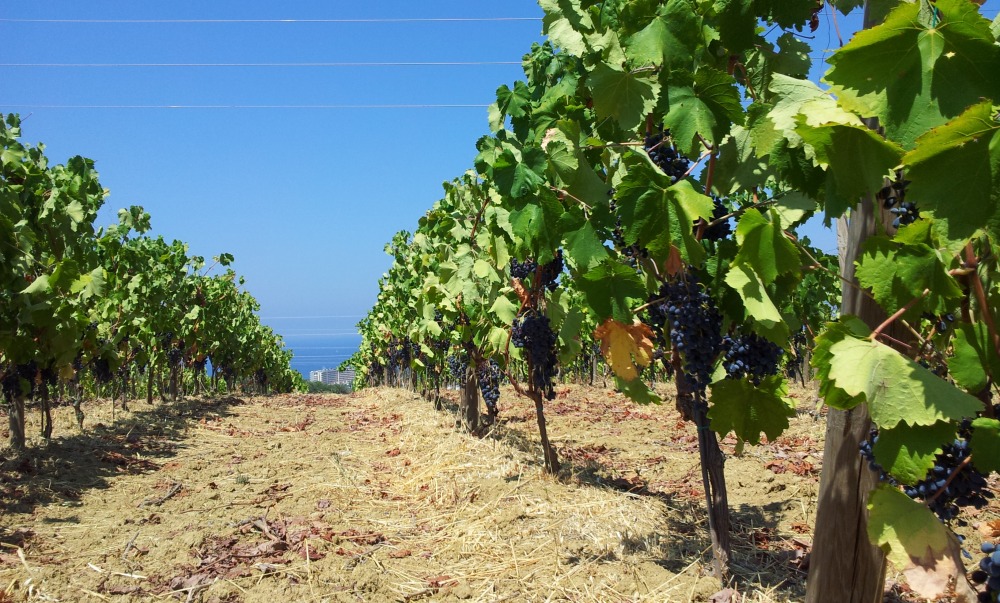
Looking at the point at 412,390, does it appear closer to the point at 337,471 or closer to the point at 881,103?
the point at 337,471

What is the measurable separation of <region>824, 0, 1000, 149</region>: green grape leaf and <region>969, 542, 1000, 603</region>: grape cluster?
89cm

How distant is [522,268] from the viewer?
6.07 m

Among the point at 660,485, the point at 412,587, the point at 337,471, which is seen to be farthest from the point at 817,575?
the point at 337,471

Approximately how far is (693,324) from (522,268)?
3.14 m

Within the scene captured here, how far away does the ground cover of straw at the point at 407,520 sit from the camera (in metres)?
3.95

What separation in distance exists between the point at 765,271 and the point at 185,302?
755 inches

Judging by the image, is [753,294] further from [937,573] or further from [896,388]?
[937,573]

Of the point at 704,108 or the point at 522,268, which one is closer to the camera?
the point at 704,108

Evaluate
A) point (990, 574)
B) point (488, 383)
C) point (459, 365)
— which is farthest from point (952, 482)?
point (459, 365)

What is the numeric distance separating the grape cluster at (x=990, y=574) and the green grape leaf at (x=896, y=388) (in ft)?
0.93

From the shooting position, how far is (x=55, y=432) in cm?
1041

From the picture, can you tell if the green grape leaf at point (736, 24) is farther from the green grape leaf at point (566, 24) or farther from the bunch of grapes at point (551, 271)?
the bunch of grapes at point (551, 271)

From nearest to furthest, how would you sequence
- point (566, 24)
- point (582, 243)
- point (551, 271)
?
point (582, 243)
point (566, 24)
point (551, 271)

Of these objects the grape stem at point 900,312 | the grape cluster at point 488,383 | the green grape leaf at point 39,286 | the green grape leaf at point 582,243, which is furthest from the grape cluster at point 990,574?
the green grape leaf at point 39,286
